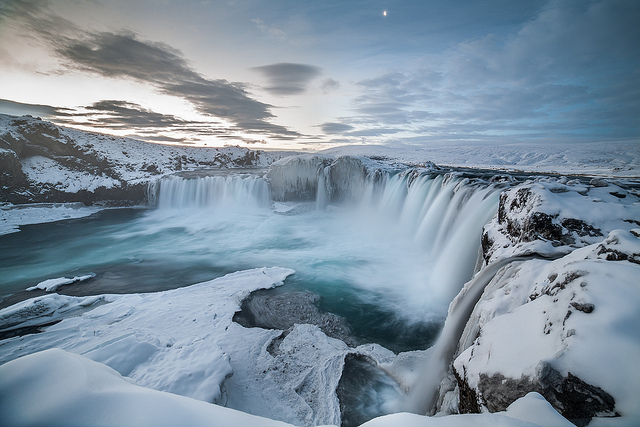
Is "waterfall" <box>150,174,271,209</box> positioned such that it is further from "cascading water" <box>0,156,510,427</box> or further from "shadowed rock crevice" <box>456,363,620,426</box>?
"shadowed rock crevice" <box>456,363,620,426</box>

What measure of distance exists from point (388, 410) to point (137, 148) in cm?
4959

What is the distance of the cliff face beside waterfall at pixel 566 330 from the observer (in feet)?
5.14

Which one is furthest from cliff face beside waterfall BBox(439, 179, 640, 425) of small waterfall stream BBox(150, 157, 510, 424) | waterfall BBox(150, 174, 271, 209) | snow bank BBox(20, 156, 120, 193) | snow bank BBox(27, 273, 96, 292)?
snow bank BBox(20, 156, 120, 193)

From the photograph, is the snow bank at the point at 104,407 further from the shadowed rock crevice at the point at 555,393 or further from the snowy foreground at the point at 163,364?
the shadowed rock crevice at the point at 555,393

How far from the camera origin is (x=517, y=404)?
149 cm

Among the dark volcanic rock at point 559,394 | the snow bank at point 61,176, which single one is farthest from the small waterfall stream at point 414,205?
the snow bank at point 61,176

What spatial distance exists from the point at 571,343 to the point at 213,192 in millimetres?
28284

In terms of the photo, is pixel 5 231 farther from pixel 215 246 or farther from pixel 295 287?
pixel 295 287

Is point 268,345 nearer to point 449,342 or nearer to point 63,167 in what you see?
point 449,342

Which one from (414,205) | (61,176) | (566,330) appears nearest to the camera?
(566,330)

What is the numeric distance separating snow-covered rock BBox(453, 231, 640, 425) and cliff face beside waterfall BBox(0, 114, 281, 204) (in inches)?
1291

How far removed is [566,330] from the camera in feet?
6.16

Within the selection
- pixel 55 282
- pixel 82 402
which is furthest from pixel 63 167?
pixel 82 402

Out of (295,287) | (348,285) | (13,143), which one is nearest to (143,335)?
(295,287)
